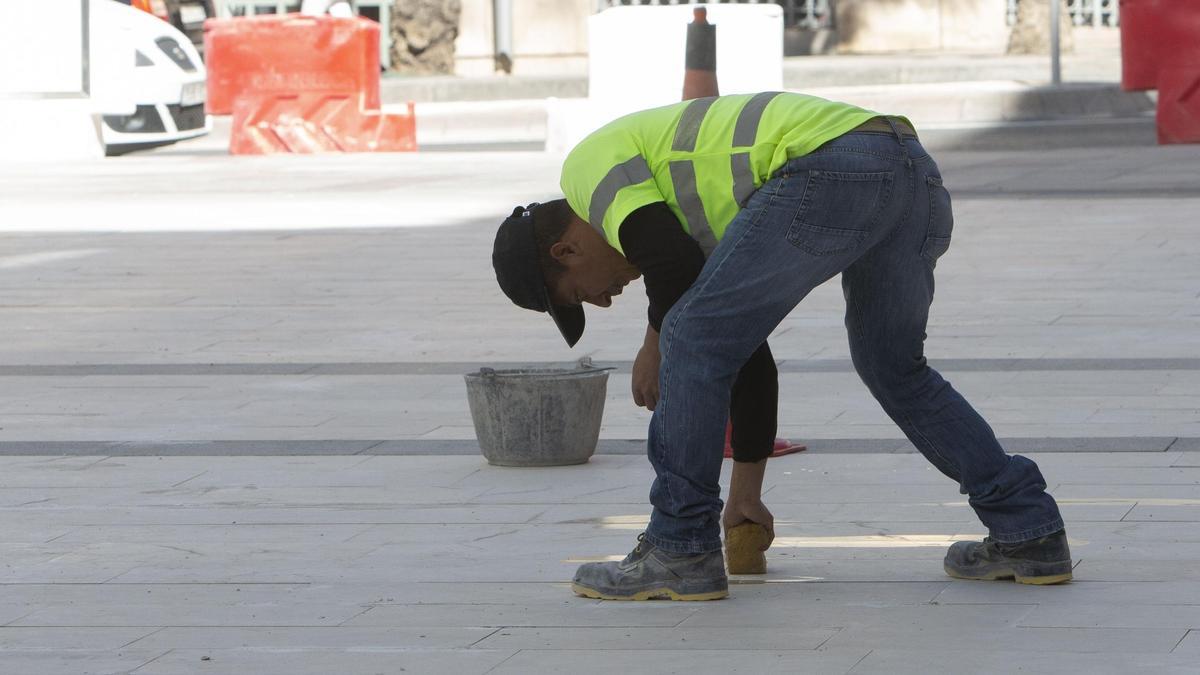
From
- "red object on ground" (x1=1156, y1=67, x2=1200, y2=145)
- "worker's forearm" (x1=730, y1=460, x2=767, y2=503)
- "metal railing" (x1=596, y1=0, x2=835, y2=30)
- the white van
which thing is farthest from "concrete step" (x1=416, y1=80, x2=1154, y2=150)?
"worker's forearm" (x1=730, y1=460, x2=767, y2=503)

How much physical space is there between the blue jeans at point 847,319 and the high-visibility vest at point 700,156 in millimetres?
48

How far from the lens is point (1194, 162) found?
16.5m

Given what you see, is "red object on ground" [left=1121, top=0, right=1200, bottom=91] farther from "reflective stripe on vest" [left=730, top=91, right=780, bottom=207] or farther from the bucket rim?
"reflective stripe on vest" [left=730, top=91, right=780, bottom=207]

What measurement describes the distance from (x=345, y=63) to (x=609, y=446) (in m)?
13.9

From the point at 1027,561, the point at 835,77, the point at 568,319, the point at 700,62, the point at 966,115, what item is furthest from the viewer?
the point at 835,77

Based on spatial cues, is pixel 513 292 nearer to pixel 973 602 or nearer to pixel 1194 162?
pixel 973 602

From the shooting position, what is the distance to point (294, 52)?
20031mm

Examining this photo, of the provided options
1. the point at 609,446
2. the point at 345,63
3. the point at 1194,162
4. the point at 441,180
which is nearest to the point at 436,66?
the point at 345,63

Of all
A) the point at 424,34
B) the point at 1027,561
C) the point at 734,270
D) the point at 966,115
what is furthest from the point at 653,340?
the point at 424,34

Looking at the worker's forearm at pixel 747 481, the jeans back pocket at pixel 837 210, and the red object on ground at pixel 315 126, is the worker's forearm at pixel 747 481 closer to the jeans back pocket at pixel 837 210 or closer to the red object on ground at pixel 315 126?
the jeans back pocket at pixel 837 210

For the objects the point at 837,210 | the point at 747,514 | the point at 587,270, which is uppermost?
the point at 837,210

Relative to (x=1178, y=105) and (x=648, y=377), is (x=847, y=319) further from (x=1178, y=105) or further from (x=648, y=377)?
(x=1178, y=105)

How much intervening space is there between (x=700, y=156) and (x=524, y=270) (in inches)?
17.5

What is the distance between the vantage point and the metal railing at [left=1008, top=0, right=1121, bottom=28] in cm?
3006
